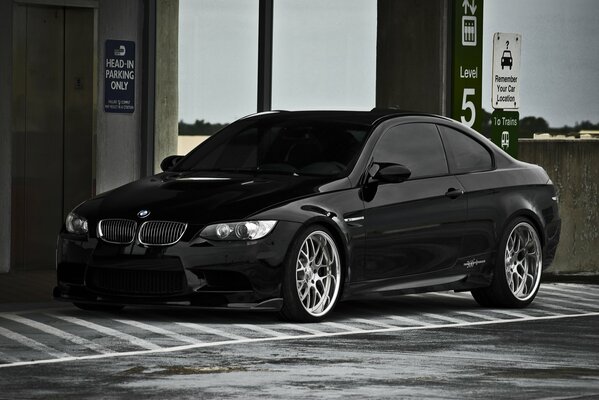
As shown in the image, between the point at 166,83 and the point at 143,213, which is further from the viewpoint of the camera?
the point at 166,83

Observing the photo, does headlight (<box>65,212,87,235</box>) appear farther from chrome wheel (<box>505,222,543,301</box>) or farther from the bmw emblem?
chrome wheel (<box>505,222,543,301</box>)

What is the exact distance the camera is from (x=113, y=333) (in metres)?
11.9

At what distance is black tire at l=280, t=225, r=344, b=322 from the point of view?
1248 centimetres

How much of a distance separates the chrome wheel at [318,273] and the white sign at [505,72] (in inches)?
233

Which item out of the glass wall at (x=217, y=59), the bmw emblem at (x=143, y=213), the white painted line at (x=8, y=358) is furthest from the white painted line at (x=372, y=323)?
the glass wall at (x=217, y=59)

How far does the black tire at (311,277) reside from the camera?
41.0ft

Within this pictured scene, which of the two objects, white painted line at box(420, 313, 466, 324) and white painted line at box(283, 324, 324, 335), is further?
white painted line at box(420, 313, 466, 324)

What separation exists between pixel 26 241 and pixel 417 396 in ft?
30.2

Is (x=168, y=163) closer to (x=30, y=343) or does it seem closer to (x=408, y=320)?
(x=408, y=320)

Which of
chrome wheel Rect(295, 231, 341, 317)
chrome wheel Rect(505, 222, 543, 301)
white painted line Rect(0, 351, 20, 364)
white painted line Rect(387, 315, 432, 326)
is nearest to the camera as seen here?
white painted line Rect(0, 351, 20, 364)

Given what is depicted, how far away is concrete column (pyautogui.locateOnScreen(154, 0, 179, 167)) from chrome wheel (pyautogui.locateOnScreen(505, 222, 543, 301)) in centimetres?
508

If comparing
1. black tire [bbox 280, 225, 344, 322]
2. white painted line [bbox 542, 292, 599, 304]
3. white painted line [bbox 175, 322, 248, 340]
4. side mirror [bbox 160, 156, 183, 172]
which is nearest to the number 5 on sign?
white painted line [bbox 542, 292, 599, 304]

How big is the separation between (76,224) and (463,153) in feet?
11.0

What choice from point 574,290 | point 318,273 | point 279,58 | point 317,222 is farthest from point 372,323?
point 279,58
